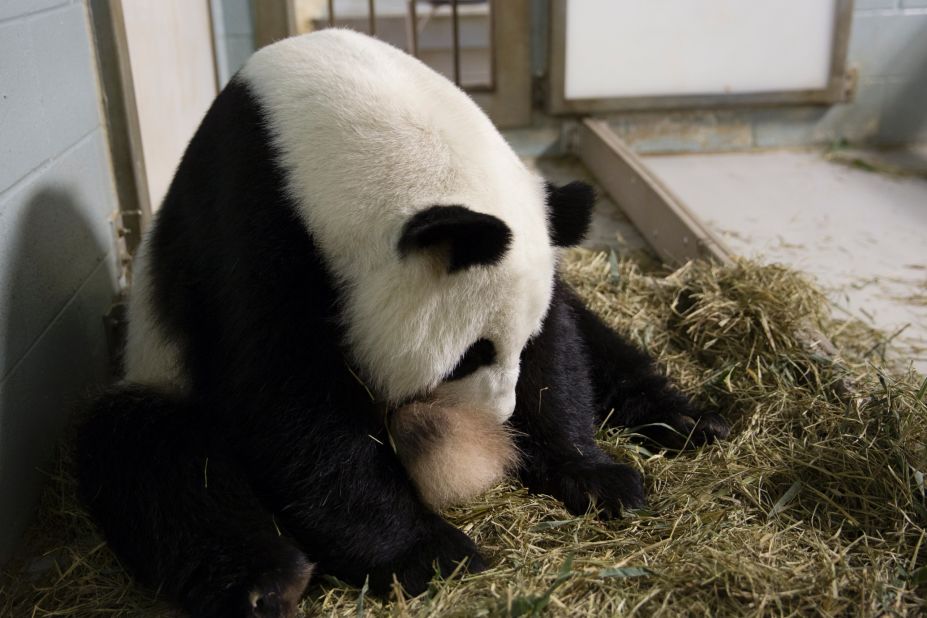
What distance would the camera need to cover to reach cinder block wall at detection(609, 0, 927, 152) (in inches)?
250

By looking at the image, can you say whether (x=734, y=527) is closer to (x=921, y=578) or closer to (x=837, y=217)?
(x=921, y=578)

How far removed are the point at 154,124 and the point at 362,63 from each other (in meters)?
2.00

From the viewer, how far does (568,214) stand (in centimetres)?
255

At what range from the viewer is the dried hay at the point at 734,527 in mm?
2217

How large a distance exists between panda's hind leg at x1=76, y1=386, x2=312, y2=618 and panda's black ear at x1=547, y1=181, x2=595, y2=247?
1.13m

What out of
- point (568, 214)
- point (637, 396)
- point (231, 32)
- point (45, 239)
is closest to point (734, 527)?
point (637, 396)

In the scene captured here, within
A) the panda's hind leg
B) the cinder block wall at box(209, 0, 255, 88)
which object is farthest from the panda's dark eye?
the cinder block wall at box(209, 0, 255, 88)

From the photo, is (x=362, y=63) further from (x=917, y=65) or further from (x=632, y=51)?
(x=917, y=65)

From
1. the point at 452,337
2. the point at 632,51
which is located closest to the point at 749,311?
the point at 452,337

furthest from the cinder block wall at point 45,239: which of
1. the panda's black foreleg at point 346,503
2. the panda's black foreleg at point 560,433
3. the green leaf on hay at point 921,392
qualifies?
the green leaf on hay at point 921,392

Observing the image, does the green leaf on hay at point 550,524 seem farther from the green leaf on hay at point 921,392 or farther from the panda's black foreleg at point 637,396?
the green leaf on hay at point 921,392

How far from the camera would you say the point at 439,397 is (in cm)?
252

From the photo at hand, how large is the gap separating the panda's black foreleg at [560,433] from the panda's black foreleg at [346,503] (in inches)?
17.9

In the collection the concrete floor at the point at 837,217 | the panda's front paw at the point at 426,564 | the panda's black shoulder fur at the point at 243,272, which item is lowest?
the concrete floor at the point at 837,217
